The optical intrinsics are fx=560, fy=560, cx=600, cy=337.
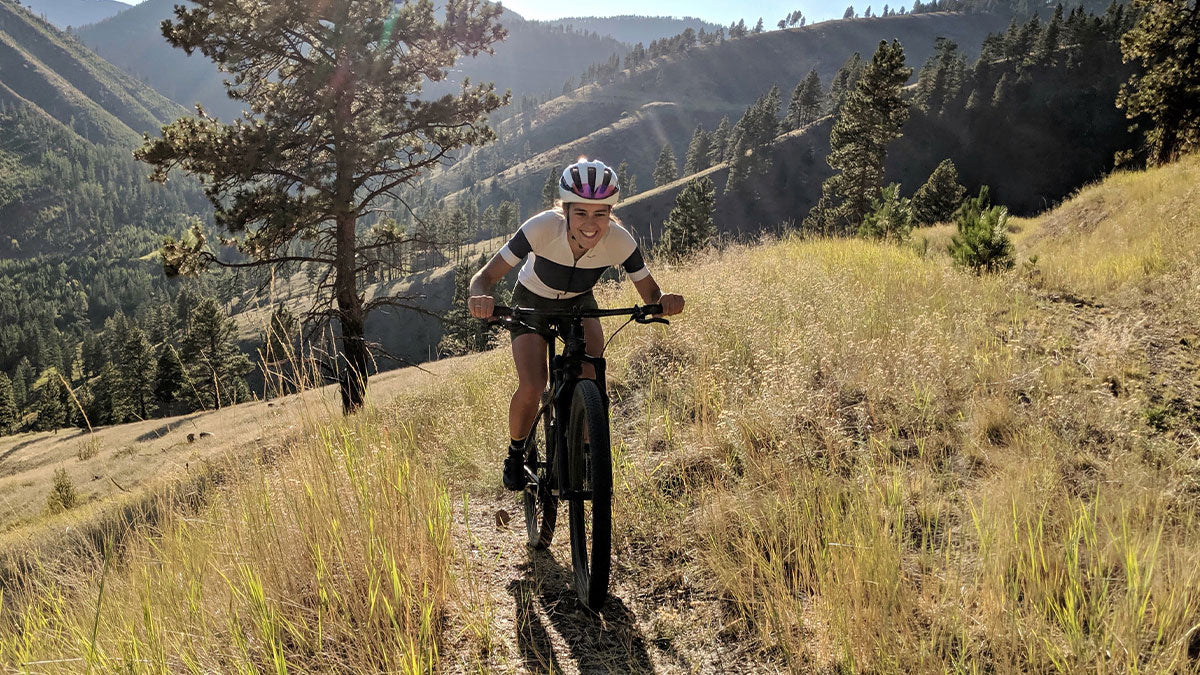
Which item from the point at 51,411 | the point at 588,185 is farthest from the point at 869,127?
the point at 51,411

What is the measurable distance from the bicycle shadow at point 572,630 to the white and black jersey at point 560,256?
196cm

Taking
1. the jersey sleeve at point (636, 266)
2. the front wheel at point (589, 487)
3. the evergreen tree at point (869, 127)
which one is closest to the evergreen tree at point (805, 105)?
the evergreen tree at point (869, 127)

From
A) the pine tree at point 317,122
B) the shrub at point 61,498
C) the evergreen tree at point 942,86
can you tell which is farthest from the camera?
the evergreen tree at point 942,86

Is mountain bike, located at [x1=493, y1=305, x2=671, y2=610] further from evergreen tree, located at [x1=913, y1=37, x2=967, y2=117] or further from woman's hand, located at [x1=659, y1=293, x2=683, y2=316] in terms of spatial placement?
evergreen tree, located at [x1=913, y1=37, x2=967, y2=117]

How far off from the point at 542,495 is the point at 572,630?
984 mm

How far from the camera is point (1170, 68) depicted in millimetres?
15898

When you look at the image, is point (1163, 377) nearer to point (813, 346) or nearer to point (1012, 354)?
point (1012, 354)

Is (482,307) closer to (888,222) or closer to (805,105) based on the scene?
(888,222)

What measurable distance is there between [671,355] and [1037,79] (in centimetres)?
12163

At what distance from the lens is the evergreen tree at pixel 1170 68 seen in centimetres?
1512

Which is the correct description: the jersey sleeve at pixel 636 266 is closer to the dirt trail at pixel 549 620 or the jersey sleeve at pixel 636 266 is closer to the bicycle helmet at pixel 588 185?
the bicycle helmet at pixel 588 185

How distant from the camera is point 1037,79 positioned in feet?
308

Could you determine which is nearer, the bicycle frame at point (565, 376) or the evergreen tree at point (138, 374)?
the bicycle frame at point (565, 376)

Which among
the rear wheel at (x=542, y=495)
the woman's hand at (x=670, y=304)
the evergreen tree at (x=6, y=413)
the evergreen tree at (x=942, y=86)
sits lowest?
the evergreen tree at (x=6, y=413)
